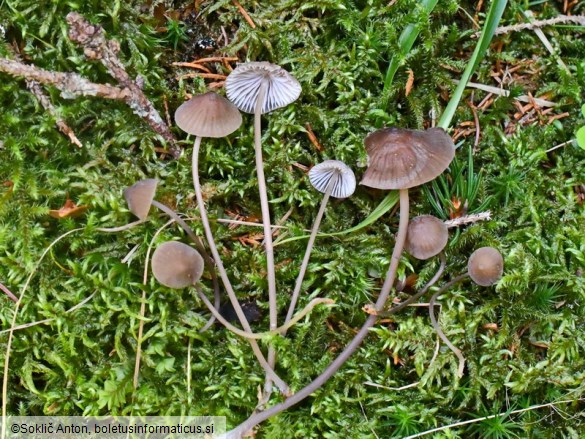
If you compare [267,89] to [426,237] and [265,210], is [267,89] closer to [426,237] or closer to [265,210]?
[265,210]

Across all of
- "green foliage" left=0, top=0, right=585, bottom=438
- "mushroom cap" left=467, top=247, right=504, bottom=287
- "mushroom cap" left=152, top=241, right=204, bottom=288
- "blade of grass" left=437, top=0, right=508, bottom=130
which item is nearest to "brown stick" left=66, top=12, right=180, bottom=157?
"green foliage" left=0, top=0, right=585, bottom=438

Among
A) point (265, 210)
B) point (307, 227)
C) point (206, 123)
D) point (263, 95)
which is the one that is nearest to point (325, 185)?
point (307, 227)

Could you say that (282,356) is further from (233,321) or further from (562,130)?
(562,130)

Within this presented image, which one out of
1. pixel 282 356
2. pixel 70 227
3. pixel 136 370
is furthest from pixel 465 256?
pixel 70 227

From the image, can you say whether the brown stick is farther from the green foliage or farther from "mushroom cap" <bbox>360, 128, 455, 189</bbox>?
"mushroom cap" <bbox>360, 128, 455, 189</bbox>

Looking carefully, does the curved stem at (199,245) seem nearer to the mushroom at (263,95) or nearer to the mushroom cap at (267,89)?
the mushroom at (263,95)
